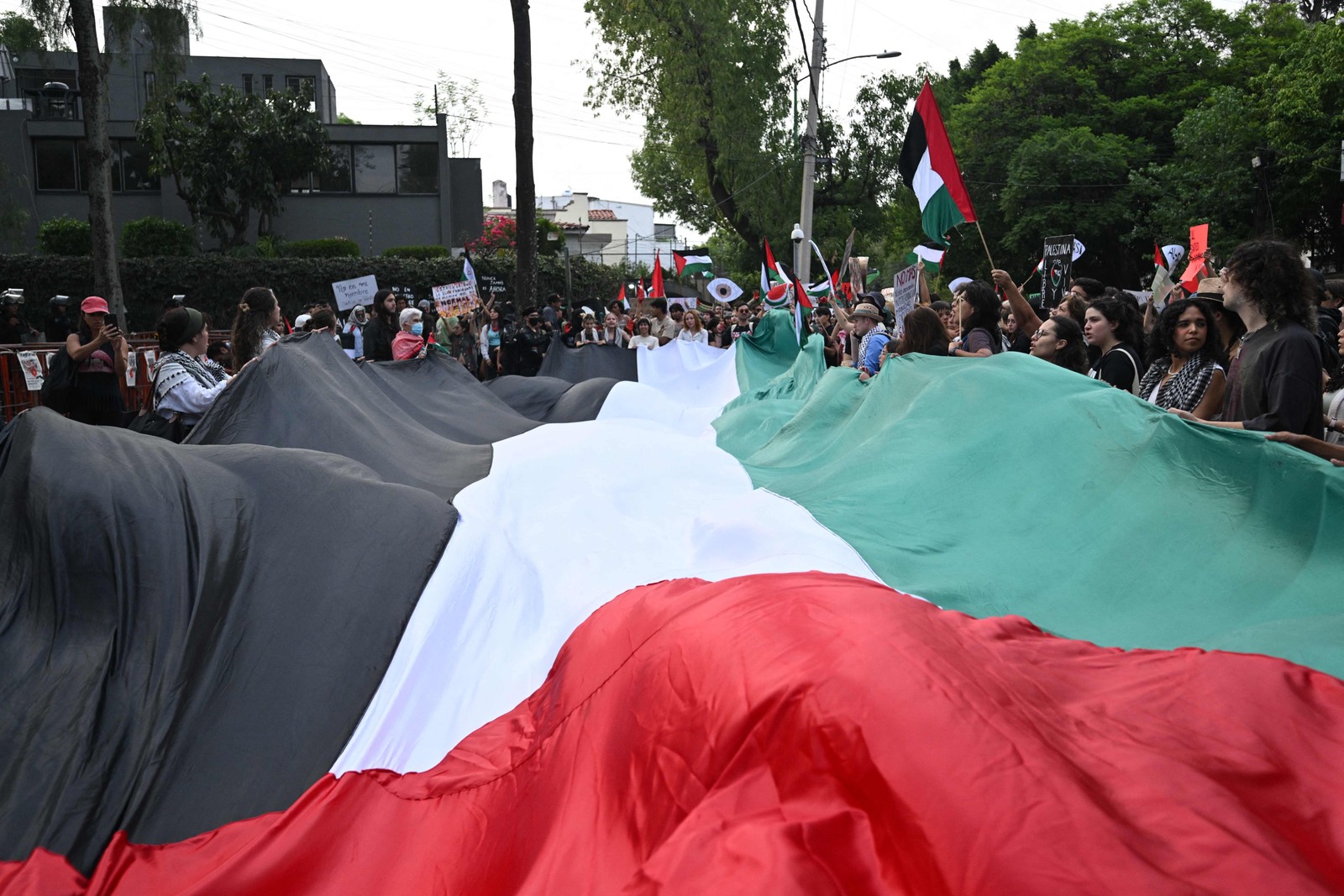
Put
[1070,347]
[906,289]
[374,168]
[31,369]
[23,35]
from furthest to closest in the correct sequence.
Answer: [374,168], [23,35], [31,369], [906,289], [1070,347]

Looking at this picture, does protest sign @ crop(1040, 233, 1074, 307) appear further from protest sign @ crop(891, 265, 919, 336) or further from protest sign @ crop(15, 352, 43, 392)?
protest sign @ crop(15, 352, 43, 392)

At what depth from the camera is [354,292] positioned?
14.6 m

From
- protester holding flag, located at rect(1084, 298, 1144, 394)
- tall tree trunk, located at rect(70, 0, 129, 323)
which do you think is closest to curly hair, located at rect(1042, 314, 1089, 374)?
protester holding flag, located at rect(1084, 298, 1144, 394)

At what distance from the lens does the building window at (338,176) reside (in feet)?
119

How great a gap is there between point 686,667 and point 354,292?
13254 mm

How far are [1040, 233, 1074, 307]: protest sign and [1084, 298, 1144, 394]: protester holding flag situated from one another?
7271 millimetres

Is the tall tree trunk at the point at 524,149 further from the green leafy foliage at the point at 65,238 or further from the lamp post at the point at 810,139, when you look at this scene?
the green leafy foliage at the point at 65,238

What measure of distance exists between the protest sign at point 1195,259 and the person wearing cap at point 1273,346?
7.00 metres

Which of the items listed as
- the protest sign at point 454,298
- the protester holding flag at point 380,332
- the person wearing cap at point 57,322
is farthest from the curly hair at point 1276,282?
the person wearing cap at point 57,322

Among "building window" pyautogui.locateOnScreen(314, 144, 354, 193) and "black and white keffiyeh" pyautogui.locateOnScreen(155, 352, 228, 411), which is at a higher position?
"building window" pyautogui.locateOnScreen(314, 144, 354, 193)

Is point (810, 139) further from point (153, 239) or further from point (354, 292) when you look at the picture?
point (153, 239)

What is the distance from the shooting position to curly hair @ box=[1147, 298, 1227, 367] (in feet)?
15.9

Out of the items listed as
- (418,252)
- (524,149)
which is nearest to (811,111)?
(524,149)

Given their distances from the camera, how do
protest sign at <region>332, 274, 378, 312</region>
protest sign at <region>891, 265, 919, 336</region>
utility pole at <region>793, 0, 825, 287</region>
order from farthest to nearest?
1. utility pole at <region>793, 0, 825, 287</region>
2. protest sign at <region>332, 274, 378, 312</region>
3. protest sign at <region>891, 265, 919, 336</region>
